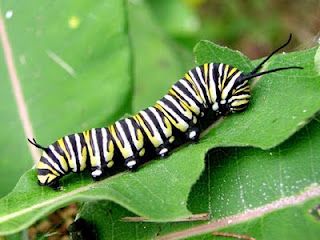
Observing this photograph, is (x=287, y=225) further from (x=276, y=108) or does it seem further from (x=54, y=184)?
(x=54, y=184)

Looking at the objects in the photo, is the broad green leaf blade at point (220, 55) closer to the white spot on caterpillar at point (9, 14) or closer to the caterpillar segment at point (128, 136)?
the caterpillar segment at point (128, 136)

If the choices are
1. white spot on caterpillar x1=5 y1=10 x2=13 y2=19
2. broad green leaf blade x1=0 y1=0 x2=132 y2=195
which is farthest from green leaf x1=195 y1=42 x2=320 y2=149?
white spot on caterpillar x1=5 y1=10 x2=13 y2=19

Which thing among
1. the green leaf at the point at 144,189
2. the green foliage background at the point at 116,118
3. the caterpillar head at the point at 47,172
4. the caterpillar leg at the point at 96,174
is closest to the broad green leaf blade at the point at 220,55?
the green foliage background at the point at 116,118

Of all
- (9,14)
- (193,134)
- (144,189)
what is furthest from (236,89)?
(9,14)

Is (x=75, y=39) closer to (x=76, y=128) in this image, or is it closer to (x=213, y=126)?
(x=76, y=128)

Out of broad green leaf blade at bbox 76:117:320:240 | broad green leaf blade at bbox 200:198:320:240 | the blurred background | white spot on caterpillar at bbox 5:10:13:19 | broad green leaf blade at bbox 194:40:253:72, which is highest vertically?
the blurred background

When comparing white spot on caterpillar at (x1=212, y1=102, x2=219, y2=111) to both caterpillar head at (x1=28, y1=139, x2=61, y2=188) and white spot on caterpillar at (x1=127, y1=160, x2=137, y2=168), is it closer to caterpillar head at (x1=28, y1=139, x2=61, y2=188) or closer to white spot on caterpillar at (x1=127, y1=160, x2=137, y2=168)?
white spot on caterpillar at (x1=127, y1=160, x2=137, y2=168)
